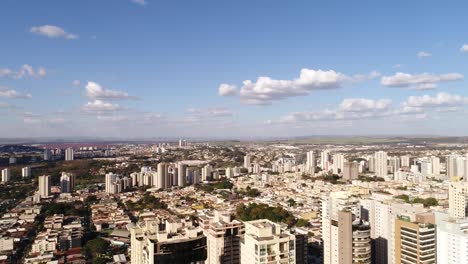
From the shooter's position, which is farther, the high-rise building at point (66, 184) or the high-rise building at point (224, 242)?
the high-rise building at point (66, 184)

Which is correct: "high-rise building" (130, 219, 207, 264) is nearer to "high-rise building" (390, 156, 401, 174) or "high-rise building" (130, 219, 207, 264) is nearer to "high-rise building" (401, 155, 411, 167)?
"high-rise building" (390, 156, 401, 174)

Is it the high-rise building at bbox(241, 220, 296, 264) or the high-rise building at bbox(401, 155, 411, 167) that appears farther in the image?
the high-rise building at bbox(401, 155, 411, 167)

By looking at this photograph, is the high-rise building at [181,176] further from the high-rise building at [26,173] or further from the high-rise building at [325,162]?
the high-rise building at [325,162]

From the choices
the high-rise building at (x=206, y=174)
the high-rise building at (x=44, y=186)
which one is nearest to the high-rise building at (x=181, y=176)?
the high-rise building at (x=206, y=174)

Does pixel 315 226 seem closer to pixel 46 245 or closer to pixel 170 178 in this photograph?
pixel 46 245

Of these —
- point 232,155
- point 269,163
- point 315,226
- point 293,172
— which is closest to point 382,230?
point 315,226

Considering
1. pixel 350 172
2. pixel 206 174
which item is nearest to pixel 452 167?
pixel 350 172

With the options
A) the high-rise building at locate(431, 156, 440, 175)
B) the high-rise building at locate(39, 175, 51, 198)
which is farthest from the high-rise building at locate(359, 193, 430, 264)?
the high-rise building at locate(431, 156, 440, 175)
